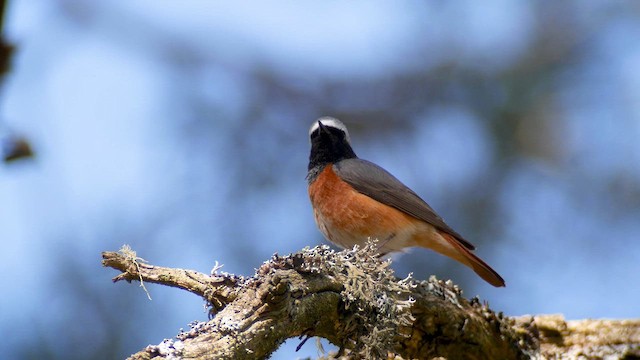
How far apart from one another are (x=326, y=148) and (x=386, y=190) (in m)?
0.87

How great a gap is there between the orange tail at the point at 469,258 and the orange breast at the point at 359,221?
0.26 metres

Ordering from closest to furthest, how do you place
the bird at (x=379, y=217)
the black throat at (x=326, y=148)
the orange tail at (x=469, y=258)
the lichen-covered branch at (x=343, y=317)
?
the lichen-covered branch at (x=343, y=317) < the orange tail at (x=469, y=258) < the bird at (x=379, y=217) < the black throat at (x=326, y=148)

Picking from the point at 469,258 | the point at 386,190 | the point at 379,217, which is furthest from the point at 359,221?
the point at 469,258

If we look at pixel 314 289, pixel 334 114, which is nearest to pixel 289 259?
pixel 314 289

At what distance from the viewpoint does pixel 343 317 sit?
3.57 metres

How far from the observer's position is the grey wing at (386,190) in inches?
242

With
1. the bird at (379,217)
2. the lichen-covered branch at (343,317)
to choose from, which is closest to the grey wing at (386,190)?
the bird at (379,217)

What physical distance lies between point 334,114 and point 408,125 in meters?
0.96

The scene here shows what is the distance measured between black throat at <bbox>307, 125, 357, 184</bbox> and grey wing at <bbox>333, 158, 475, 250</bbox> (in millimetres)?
220

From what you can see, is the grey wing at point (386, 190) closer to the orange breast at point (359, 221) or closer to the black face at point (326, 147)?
the orange breast at point (359, 221)

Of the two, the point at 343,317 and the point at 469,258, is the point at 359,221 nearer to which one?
the point at 469,258

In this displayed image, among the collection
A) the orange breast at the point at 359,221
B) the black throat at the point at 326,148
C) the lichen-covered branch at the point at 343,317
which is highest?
the black throat at the point at 326,148

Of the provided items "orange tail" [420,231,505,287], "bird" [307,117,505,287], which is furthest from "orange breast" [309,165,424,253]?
"orange tail" [420,231,505,287]

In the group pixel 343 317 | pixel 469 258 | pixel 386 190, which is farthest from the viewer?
pixel 386 190
